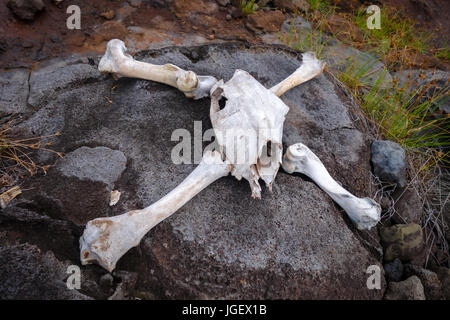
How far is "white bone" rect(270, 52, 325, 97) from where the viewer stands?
2363 mm

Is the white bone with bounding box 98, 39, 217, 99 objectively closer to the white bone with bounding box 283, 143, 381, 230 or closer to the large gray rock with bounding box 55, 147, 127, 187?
the large gray rock with bounding box 55, 147, 127, 187

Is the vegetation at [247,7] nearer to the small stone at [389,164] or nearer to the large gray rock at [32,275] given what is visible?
the small stone at [389,164]

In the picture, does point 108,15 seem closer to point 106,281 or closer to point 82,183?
point 82,183

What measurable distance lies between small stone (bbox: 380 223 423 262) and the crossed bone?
0.27 m

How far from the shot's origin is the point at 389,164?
234 centimetres

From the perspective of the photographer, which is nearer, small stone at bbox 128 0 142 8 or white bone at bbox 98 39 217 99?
white bone at bbox 98 39 217 99

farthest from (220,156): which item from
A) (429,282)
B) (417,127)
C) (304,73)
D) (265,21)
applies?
(265,21)

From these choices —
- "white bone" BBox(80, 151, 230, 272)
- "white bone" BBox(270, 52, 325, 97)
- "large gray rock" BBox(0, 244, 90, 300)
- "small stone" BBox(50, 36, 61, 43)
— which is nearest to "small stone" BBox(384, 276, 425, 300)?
"white bone" BBox(80, 151, 230, 272)

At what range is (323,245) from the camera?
1.86m

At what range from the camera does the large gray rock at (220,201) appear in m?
1.70

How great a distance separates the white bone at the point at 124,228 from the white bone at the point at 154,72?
0.68m

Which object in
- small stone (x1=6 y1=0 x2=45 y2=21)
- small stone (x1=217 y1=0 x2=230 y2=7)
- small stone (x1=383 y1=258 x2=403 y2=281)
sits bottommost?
small stone (x1=383 y1=258 x2=403 y2=281)

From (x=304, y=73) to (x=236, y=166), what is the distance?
1.07 metres

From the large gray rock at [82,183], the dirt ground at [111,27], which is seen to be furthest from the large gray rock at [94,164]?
the dirt ground at [111,27]
